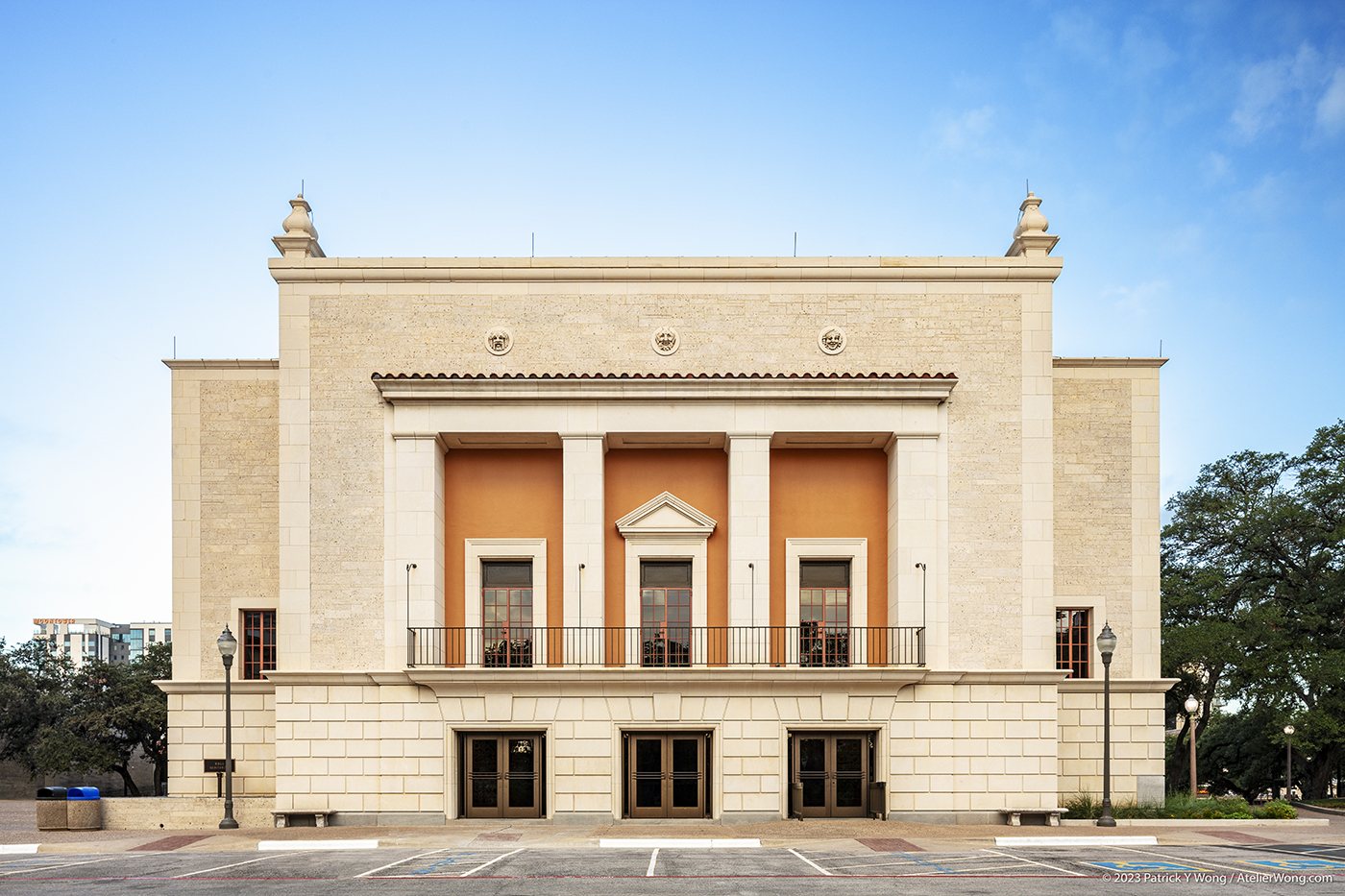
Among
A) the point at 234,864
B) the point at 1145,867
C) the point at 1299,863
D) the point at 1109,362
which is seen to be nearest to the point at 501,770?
the point at 234,864

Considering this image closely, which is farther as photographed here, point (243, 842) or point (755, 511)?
point (755, 511)

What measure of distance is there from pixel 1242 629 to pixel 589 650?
Result: 25.7 m

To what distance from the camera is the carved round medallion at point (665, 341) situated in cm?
2527

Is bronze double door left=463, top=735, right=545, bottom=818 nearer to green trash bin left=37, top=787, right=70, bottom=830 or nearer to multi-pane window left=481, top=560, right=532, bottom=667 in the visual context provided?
multi-pane window left=481, top=560, right=532, bottom=667

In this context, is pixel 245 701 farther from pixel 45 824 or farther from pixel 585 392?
pixel 585 392

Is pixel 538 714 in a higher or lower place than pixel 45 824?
higher

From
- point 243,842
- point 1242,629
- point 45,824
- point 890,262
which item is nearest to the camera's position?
point 243,842

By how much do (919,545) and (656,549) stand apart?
5.78 metres

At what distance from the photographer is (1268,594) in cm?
Answer: 4094

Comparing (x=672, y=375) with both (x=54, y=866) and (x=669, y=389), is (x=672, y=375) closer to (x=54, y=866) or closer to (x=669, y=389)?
(x=669, y=389)

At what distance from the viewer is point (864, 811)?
2436cm

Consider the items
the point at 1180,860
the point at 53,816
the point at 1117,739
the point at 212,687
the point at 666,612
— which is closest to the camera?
the point at 1180,860

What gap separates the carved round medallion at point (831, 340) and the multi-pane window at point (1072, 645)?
27.0 feet

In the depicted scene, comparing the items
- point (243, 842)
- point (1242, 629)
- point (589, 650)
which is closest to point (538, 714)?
point (589, 650)
